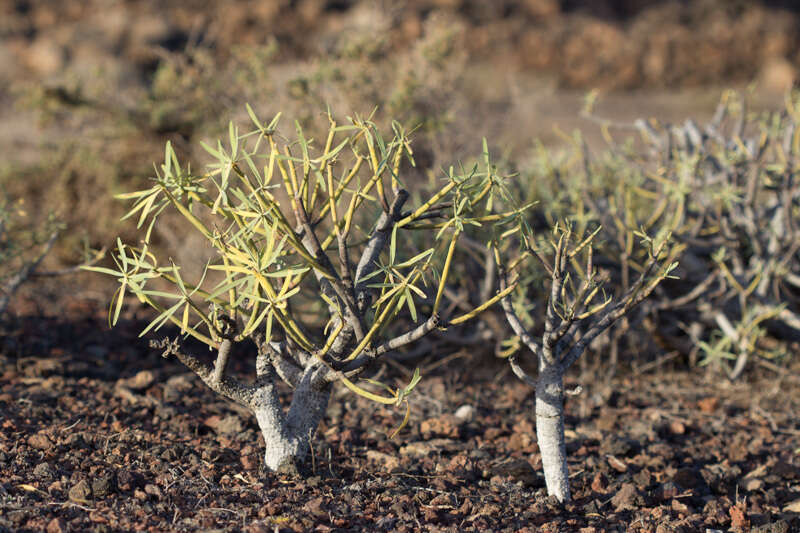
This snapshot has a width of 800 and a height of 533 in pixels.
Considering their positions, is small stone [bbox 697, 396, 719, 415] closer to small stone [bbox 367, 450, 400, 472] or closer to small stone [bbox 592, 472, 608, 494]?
small stone [bbox 592, 472, 608, 494]

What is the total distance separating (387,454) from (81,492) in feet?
3.67

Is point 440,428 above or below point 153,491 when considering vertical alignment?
below

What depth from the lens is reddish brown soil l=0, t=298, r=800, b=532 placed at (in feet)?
7.23

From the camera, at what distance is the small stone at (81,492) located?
84.0 inches

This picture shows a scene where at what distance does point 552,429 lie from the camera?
97.6 inches

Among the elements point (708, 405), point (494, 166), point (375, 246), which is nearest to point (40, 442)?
point (375, 246)

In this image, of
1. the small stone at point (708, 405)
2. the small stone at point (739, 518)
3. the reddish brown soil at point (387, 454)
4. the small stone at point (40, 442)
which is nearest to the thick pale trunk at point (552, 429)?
the reddish brown soil at point (387, 454)

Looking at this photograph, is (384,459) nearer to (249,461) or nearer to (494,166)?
(249,461)

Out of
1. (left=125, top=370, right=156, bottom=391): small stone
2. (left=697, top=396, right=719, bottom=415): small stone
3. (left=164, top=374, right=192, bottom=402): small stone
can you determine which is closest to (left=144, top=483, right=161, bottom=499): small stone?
(left=164, top=374, right=192, bottom=402): small stone

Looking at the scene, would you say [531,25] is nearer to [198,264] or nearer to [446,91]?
[446,91]

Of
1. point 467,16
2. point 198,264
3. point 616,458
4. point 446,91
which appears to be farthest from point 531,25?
point 616,458

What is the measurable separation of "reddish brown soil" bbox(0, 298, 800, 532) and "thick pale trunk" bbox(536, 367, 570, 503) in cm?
7

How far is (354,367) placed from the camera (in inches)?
92.9

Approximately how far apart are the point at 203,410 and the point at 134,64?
563 inches
